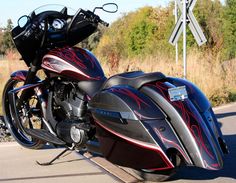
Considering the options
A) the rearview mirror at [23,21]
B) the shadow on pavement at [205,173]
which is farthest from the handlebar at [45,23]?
the shadow on pavement at [205,173]

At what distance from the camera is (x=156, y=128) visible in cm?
382

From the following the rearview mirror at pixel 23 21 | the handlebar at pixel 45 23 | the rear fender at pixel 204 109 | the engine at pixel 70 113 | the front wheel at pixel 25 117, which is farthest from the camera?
the front wheel at pixel 25 117

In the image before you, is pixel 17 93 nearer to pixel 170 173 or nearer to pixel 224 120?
pixel 170 173

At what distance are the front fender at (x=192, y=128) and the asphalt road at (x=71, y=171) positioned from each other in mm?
1022

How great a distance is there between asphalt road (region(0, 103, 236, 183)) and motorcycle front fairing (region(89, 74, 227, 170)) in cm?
85

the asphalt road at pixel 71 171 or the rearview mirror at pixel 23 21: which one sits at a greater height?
the rearview mirror at pixel 23 21

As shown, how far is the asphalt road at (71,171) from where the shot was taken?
4.85 m

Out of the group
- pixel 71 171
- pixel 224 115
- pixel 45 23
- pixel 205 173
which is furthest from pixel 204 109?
pixel 224 115

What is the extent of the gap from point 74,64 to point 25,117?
4.25ft

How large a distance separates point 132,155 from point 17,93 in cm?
237

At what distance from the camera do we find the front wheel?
18.8 feet

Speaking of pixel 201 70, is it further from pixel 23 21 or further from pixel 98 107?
pixel 98 107

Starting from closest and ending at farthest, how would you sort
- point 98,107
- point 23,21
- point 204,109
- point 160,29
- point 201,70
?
point 204,109 → point 98,107 → point 23,21 → point 201,70 → point 160,29

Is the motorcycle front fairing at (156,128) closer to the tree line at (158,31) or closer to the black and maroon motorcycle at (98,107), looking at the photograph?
the black and maroon motorcycle at (98,107)
